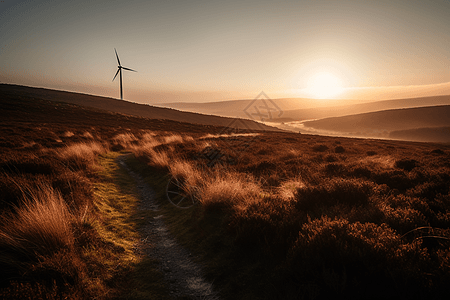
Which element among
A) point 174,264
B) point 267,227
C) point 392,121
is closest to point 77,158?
point 174,264

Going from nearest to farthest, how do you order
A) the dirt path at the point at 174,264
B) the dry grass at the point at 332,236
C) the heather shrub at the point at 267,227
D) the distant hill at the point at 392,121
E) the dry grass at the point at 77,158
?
the dry grass at the point at 332,236
the dirt path at the point at 174,264
the heather shrub at the point at 267,227
the dry grass at the point at 77,158
the distant hill at the point at 392,121

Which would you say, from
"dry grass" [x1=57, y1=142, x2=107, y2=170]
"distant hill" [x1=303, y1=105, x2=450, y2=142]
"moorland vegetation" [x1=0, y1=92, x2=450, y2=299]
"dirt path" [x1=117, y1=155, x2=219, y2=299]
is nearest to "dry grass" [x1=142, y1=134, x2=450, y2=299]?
"moorland vegetation" [x1=0, y1=92, x2=450, y2=299]

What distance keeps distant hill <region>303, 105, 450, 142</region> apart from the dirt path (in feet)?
456

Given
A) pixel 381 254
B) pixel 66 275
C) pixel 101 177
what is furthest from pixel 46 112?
pixel 381 254

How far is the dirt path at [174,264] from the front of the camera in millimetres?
3588

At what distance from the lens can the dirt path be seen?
359cm

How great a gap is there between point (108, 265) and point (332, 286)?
3.94 meters

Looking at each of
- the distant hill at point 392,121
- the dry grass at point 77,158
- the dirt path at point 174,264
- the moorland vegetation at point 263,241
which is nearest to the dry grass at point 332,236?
the moorland vegetation at point 263,241

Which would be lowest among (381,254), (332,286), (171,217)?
(171,217)

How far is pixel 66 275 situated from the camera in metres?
3.12

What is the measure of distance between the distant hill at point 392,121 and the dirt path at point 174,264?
138868 millimetres

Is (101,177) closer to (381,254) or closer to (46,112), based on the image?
(381,254)

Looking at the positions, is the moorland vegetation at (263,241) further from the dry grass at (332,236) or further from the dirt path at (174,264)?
the dirt path at (174,264)

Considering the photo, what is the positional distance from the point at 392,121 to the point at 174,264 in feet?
518
